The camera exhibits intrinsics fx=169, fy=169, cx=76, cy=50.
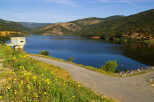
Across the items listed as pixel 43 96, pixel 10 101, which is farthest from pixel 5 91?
pixel 43 96

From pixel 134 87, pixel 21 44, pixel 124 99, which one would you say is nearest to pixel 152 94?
pixel 134 87

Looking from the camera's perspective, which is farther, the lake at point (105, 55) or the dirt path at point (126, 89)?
the lake at point (105, 55)

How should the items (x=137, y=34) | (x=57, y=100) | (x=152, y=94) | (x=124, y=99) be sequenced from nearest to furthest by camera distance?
(x=57, y=100) → (x=124, y=99) → (x=152, y=94) → (x=137, y=34)

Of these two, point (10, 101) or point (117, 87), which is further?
point (117, 87)

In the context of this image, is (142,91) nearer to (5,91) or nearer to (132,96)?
(132,96)

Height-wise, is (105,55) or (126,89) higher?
(126,89)

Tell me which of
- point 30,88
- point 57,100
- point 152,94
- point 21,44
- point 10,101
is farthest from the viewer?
point 21,44

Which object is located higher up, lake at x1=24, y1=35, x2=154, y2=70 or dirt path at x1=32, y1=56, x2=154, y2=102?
dirt path at x1=32, y1=56, x2=154, y2=102

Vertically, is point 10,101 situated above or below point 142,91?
above

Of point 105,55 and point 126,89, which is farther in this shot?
point 105,55

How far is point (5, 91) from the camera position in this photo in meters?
6.99

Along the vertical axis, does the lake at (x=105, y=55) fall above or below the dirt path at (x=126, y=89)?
below

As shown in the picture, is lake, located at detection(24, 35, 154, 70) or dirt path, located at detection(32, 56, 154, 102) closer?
dirt path, located at detection(32, 56, 154, 102)

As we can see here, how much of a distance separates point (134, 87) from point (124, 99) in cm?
433
